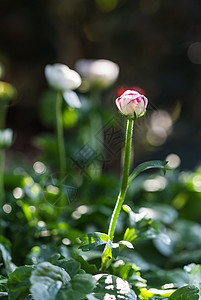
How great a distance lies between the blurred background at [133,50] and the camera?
1.63 meters

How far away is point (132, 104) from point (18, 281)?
236 millimetres

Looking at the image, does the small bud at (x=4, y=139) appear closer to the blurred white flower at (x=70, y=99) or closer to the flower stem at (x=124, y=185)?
the blurred white flower at (x=70, y=99)

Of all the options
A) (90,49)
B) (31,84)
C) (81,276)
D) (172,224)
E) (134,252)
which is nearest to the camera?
(81,276)

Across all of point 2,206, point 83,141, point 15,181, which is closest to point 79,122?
point 83,141

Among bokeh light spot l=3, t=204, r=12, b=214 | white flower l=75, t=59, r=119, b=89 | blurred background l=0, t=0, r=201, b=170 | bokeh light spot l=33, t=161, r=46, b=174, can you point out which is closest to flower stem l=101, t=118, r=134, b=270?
bokeh light spot l=3, t=204, r=12, b=214

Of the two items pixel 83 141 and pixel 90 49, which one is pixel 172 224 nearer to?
pixel 83 141

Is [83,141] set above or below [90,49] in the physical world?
below

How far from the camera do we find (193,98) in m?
1.73

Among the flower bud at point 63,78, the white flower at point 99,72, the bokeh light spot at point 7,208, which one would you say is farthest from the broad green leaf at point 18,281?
the white flower at point 99,72

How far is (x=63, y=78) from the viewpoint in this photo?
756 mm

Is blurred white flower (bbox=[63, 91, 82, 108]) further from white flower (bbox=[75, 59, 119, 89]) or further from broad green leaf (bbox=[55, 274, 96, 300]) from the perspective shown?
broad green leaf (bbox=[55, 274, 96, 300])

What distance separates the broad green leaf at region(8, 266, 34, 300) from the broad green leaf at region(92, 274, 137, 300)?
77 mm

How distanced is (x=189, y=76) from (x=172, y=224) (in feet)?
3.36

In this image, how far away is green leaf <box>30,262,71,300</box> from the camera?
397 millimetres
